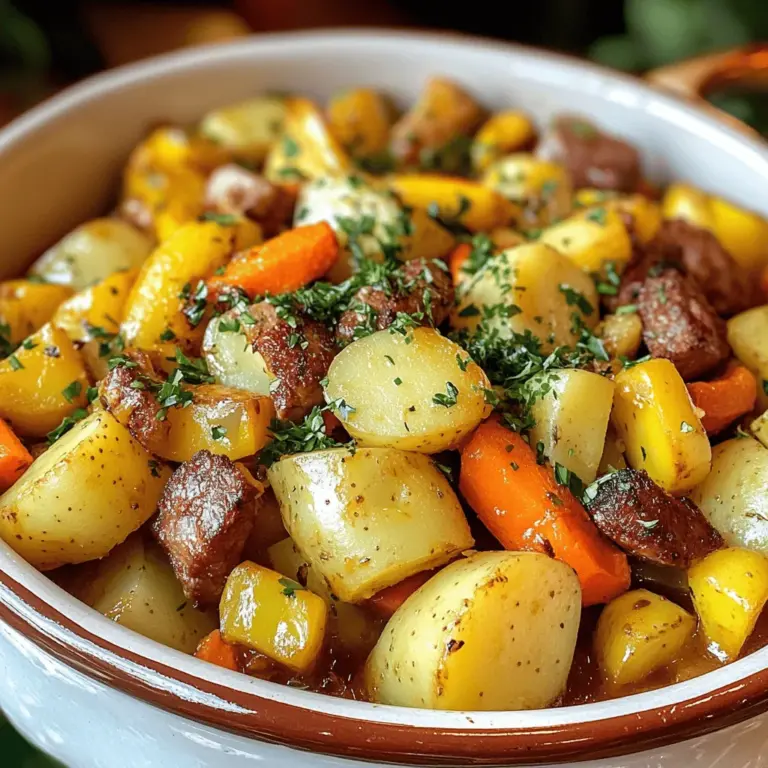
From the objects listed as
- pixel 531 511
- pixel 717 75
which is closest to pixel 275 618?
pixel 531 511

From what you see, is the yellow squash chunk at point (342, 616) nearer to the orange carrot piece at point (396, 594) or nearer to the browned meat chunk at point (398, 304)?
the orange carrot piece at point (396, 594)

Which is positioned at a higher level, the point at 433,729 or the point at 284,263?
the point at 284,263

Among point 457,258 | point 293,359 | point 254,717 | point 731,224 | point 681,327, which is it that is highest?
point 293,359

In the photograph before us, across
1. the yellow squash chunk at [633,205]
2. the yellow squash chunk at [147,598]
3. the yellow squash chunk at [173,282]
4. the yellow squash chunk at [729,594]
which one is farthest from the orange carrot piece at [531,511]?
the yellow squash chunk at [633,205]

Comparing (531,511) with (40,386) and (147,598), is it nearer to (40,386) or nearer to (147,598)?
(147,598)

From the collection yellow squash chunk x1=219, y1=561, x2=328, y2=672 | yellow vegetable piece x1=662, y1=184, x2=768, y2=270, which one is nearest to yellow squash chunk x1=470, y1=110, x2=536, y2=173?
yellow vegetable piece x1=662, y1=184, x2=768, y2=270

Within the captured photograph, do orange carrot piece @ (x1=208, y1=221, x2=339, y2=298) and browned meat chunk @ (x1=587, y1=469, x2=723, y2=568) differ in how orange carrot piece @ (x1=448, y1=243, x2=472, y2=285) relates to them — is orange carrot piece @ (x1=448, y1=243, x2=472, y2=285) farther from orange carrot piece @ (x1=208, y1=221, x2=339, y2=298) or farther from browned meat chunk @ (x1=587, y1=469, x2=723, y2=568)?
browned meat chunk @ (x1=587, y1=469, x2=723, y2=568)

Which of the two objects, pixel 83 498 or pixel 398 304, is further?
pixel 398 304
